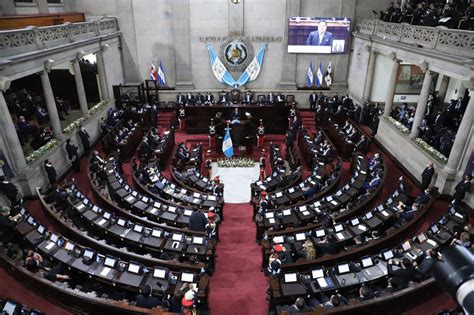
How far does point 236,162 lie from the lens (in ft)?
57.7

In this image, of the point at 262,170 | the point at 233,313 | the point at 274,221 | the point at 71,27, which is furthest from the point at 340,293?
the point at 71,27

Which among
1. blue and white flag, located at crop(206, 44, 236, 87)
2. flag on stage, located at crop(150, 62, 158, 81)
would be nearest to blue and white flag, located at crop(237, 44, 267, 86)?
blue and white flag, located at crop(206, 44, 236, 87)

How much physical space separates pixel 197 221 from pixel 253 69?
15.6 metres

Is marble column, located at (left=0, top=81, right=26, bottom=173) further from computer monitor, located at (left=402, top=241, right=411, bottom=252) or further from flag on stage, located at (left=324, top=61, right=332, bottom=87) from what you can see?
flag on stage, located at (left=324, top=61, right=332, bottom=87)

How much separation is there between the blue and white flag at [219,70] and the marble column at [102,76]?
22.8 ft

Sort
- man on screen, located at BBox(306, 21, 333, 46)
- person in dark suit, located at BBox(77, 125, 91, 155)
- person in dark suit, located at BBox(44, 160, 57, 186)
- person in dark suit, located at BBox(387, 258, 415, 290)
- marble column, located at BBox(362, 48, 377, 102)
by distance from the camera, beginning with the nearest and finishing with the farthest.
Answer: person in dark suit, located at BBox(387, 258, 415, 290)
person in dark suit, located at BBox(44, 160, 57, 186)
person in dark suit, located at BBox(77, 125, 91, 155)
marble column, located at BBox(362, 48, 377, 102)
man on screen, located at BBox(306, 21, 333, 46)

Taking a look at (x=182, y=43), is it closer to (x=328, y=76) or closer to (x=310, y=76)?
(x=310, y=76)

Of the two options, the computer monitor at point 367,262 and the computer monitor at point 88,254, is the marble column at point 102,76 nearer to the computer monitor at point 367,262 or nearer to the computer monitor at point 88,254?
the computer monitor at point 88,254

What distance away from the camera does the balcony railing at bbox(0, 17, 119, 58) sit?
1175cm

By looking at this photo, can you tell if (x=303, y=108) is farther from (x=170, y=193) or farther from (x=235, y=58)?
(x=170, y=193)

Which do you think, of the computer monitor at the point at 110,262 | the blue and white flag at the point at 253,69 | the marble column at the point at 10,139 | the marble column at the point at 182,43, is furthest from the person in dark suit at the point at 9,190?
the blue and white flag at the point at 253,69

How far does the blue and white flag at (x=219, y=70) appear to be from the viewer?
23.0m

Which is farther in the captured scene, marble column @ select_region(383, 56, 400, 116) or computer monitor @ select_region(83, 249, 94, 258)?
marble column @ select_region(383, 56, 400, 116)

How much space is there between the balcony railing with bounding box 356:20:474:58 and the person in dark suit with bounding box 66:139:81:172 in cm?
1546
